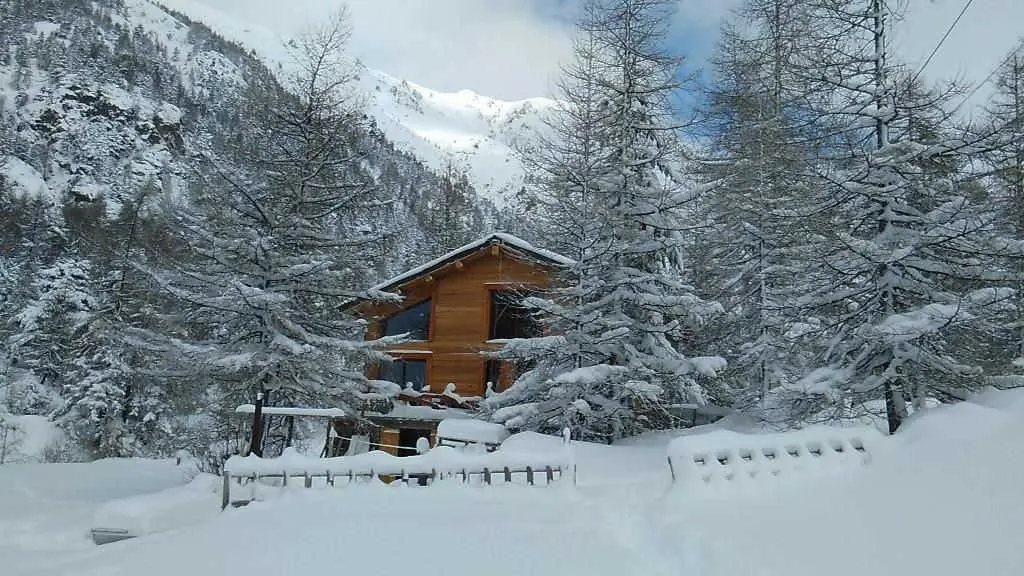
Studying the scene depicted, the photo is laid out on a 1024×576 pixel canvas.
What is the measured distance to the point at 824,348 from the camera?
9672mm

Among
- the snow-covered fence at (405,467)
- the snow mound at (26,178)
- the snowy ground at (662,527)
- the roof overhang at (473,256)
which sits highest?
the snow mound at (26,178)

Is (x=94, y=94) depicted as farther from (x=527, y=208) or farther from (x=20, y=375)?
(x=527, y=208)

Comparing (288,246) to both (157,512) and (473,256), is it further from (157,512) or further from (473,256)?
(157,512)

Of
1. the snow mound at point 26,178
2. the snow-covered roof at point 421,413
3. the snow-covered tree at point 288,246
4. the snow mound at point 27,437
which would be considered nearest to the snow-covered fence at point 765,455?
the snow-covered tree at point 288,246

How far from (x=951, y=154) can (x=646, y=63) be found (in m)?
6.52

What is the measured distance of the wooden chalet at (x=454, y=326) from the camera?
53.5ft

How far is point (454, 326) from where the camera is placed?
57.0 ft

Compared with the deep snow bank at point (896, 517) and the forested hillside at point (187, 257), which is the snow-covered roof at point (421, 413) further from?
the deep snow bank at point (896, 517)

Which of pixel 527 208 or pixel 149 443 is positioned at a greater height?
pixel 527 208

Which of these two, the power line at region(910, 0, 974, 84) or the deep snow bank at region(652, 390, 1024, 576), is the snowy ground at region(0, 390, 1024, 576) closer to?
the deep snow bank at region(652, 390, 1024, 576)

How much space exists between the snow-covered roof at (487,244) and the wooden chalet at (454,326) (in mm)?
27

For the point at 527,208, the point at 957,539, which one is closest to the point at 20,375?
the point at 527,208

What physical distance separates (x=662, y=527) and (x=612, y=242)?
710cm

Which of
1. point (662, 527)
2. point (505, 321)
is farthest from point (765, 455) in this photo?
point (505, 321)
